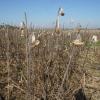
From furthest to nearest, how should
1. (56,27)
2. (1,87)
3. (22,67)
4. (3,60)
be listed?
(3,60) < (22,67) < (1,87) < (56,27)

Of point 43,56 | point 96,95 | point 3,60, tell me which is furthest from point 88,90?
point 3,60

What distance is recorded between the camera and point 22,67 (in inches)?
174

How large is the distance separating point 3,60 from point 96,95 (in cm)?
216

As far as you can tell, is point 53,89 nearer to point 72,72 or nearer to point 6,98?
point 6,98

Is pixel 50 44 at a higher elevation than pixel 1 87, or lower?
higher

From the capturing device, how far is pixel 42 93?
319 cm

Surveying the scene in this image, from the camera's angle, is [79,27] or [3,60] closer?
[79,27]

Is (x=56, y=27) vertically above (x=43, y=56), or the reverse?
Answer: (x=56, y=27)

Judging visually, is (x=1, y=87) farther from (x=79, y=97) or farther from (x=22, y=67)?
(x=79, y=97)

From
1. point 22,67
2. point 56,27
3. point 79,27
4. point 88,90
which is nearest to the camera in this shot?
point 56,27

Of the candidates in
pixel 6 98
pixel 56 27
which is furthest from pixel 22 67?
pixel 56 27

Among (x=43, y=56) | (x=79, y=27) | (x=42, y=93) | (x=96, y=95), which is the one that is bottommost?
(x=96, y=95)

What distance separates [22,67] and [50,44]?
1.05m

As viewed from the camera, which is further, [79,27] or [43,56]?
[43,56]
